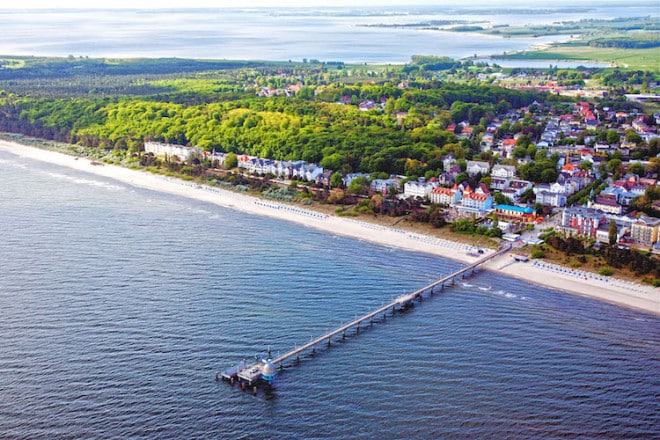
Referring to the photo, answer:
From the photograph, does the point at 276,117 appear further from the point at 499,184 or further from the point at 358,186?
the point at 499,184

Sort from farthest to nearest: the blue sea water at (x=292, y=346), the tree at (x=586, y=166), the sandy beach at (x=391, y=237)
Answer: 1. the tree at (x=586, y=166)
2. the sandy beach at (x=391, y=237)
3. the blue sea water at (x=292, y=346)

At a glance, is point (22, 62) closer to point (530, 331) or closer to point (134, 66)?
point (134, 66)

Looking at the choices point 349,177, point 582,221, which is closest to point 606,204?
point 582,221

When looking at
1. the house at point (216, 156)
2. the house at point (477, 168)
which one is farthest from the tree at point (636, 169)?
the house at point (216, 156)

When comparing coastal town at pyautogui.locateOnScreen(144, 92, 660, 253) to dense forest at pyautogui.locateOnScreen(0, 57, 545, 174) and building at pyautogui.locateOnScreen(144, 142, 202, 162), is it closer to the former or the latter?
building at pyautogui.locateOnScreen(144, 142, 202, 162)

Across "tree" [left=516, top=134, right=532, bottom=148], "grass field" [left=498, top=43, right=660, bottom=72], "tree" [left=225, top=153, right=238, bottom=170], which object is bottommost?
"tree" [left=225, top=153, right=238, bottom=170]

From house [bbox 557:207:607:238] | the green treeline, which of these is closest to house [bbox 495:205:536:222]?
house [bbox 557:207:607:238]

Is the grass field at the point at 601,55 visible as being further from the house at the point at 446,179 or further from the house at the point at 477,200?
the house at the point at 477,200
